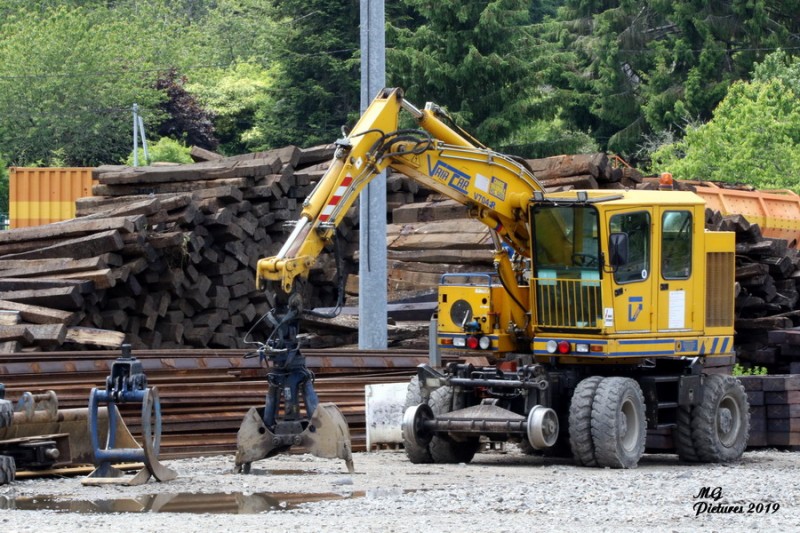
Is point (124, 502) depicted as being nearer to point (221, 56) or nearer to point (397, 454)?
point (397, 454)

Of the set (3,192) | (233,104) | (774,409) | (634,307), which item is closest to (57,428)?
(634,307)

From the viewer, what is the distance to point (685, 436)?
50.5ft

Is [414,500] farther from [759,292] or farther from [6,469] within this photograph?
[759,292]

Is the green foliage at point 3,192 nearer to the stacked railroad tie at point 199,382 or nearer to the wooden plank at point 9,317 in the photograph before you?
the wooden plank at point 9,317

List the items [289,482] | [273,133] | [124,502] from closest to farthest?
[124,502], [289,482], [273,133]

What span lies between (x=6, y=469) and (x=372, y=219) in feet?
21.8

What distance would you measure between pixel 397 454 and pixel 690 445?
132 inches

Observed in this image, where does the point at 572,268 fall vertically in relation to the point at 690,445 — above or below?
above

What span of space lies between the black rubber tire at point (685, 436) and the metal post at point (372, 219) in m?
4.25

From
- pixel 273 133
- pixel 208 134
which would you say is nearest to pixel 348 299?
pixel 273 133

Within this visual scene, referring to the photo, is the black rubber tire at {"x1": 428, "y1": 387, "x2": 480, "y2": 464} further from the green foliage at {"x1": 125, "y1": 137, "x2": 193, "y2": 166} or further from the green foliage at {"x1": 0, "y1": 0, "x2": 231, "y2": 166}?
the green foliage at {"x1": 0, "y1": 0, "x2": 231, "y2": 166}

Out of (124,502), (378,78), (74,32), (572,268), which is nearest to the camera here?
(124,502)

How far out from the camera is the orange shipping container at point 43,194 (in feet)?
116

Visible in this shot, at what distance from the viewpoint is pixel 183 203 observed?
22391mm
